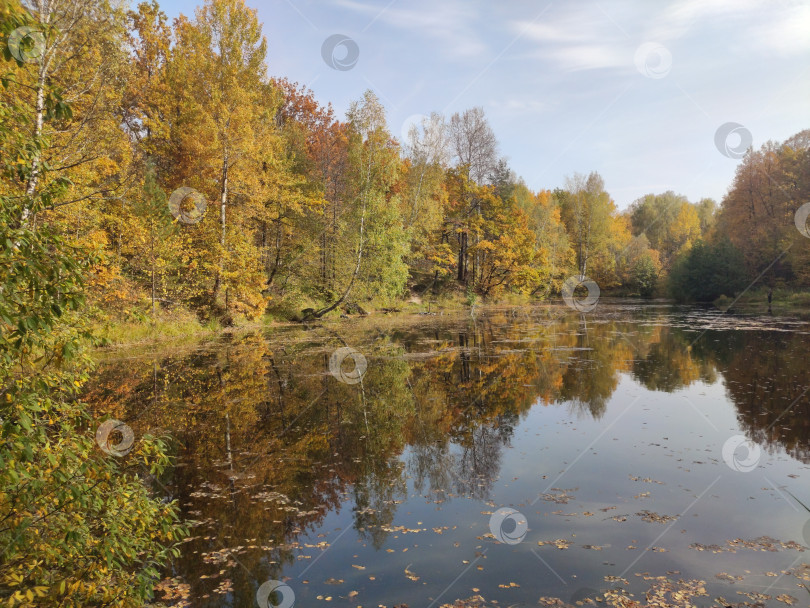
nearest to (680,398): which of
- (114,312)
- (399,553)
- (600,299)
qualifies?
(399,553)

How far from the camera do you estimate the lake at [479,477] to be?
17.6 ft

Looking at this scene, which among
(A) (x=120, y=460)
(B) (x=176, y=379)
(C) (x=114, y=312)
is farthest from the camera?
(C) (x=114, y=312)

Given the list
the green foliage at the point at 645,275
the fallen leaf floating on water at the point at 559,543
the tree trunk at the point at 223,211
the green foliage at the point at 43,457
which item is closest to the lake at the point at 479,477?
the fallen leaf floating on water at the point at 559,543

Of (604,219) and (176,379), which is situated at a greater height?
(604,219)

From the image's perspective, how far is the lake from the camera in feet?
17.6

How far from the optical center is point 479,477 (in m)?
8.26

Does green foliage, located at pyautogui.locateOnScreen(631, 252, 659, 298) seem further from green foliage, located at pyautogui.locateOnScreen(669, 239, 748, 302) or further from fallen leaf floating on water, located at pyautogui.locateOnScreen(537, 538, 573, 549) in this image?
fallen leaf floating on water, located at pyautogui.locateOnScreen(537, 538, 573, 549)

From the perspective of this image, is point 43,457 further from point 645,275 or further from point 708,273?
point 645,275

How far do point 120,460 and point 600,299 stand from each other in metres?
63.7

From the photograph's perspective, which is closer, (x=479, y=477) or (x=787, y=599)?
(x=787, y=599)

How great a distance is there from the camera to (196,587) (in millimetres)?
5242

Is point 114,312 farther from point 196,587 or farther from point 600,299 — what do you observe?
point 600,299

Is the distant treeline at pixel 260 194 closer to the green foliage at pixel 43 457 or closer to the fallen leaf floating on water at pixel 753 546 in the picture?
the green foliage at pixel 43 457

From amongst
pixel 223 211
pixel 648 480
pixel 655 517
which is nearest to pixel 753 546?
pixel 655 517
